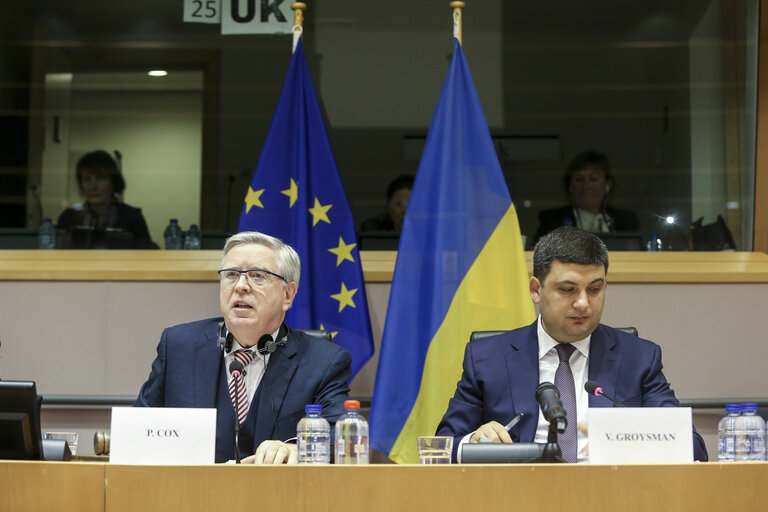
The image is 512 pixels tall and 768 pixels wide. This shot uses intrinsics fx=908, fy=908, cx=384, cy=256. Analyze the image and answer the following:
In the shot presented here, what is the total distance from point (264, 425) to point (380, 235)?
1935 millimetres

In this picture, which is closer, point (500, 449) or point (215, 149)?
point (500, 449)

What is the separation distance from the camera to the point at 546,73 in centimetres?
471

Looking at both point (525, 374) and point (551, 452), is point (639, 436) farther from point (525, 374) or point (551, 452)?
point (525, 374)

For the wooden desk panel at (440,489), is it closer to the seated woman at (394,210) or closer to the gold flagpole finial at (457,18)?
the gold flagpole finial at (457,18)

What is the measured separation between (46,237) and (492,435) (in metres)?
2.99

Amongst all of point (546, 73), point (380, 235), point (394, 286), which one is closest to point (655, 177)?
point (546, 73)

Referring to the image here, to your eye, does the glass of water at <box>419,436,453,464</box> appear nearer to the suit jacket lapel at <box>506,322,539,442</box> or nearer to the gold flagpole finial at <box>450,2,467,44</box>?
the suit jacket lapel at <box>506,322,539,442</box>

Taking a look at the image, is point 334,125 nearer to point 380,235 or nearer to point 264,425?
point 380,235

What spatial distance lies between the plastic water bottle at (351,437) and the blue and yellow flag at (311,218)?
1503mm

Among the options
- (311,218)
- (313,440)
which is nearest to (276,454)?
(313,440)

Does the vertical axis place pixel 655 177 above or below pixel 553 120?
below

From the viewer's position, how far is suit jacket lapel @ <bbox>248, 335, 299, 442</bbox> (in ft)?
8.71

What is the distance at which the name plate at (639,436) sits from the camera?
6.22ft

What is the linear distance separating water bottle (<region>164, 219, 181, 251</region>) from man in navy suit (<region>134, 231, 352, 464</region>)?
1.78 metres
